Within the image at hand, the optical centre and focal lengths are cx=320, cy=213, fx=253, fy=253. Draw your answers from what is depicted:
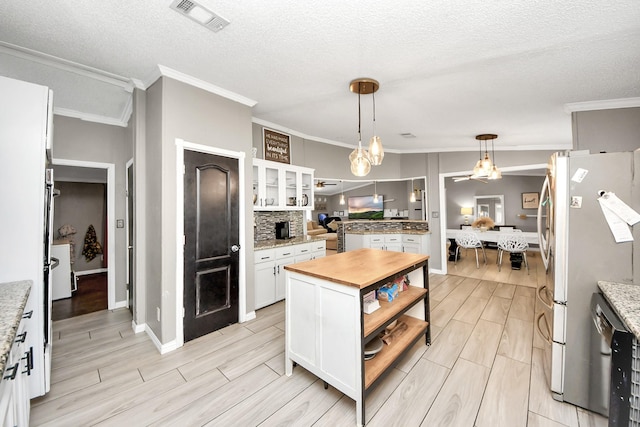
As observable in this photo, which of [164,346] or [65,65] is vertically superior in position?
[65,65]

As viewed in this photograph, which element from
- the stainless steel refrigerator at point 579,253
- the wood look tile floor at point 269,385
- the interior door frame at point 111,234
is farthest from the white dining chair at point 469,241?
the interior door frame at point 111,234

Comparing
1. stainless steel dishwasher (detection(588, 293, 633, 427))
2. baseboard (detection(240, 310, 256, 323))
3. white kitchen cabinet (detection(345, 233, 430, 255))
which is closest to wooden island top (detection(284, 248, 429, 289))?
stainless steel dishwasher (detection(588, 293, 633, 427))

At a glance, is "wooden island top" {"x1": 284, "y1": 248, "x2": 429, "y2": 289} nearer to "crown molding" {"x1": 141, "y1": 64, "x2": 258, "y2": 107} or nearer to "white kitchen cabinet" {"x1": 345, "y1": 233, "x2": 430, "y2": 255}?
"crown molding" {"x1": 141, "y1": 64, "x2": 258, "y2": 107}

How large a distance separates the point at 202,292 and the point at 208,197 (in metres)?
1.01

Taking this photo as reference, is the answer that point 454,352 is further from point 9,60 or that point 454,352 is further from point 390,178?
point 9,60

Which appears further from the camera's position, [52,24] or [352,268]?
[352,268]

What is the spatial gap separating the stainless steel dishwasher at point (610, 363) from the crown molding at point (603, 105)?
9.03 ft

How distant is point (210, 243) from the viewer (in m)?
2.72

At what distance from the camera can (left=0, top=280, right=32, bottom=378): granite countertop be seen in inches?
33.6

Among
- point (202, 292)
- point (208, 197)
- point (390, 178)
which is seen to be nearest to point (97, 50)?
point (208, 197)

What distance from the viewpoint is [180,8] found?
1666 mm

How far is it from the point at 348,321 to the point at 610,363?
1433 millimetres

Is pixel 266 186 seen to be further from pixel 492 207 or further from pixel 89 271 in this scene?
pixel 492 207

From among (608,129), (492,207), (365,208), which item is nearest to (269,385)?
(608,129)
